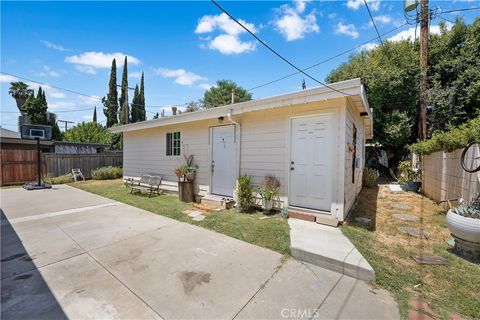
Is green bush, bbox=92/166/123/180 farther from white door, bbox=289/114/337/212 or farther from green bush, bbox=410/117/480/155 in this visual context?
green bush, bbox=410/117/480/155

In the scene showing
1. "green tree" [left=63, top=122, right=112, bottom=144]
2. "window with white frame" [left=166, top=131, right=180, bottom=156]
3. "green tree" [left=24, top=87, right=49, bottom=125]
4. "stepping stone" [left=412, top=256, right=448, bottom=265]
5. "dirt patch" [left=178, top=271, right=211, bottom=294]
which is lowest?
"dirt patch" [left=178, top=271, right=211, bottom=294]

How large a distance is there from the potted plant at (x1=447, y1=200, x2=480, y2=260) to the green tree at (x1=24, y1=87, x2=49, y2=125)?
3228 cm

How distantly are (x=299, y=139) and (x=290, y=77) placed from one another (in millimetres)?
7086

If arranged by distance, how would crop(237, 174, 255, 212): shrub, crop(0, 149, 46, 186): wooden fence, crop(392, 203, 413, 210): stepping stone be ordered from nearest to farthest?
crop(237, 174, 255, 212): shrub < crop(392, 203, 413, 210): stepping stone < crop(0, 149, 46, 186): wooden fence

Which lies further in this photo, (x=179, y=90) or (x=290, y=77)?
(x=179, y=90)

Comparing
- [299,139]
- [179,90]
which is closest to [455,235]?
[299,139]

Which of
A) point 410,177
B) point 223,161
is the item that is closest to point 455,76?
point 410,177

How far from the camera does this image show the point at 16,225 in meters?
4.62

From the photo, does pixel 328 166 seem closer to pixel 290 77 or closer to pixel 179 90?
pixel 290 77

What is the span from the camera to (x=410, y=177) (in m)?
9.19

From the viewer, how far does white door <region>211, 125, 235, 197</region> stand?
6272 mm

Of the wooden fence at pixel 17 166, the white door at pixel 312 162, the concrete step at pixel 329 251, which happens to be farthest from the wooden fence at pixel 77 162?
the concrete step at pixel 329 251

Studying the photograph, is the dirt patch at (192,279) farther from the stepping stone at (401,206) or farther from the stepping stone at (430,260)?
the stepping stone at (401,206)

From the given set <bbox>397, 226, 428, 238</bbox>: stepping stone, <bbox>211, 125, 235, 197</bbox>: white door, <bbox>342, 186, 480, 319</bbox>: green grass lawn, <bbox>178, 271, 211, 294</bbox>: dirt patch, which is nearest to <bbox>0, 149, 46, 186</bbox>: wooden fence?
<bbox>211, 125, 235, 197</bbox>: white door
